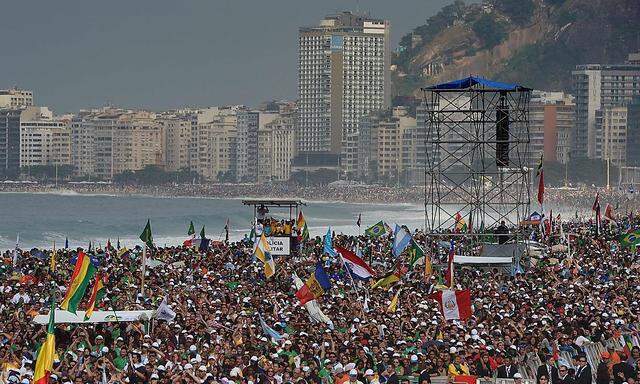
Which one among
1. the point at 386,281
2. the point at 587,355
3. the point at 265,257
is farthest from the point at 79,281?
the point at 265,257

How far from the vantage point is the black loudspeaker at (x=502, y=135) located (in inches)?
1672

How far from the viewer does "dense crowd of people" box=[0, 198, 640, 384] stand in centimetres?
2094

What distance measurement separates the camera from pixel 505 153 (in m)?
42.9

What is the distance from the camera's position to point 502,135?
43219mm

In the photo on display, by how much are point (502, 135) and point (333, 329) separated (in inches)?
728

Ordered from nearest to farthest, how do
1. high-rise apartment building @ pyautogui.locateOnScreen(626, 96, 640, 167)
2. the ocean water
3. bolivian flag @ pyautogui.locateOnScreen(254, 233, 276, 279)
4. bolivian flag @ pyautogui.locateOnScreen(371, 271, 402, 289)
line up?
bolivian flag @ pyautogui.locateOnScreen(371, 271, 402, 289)
bolivian flag @ pyautogui.locateOnScreen(254, 233, 276, 279)
the ocean water
high-rise apartment building @ pyautogui.locateOnScreen(626, 96, 640, 167)

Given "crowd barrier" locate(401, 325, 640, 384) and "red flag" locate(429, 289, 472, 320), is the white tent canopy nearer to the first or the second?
"red flag" locate(429, 289, 472, 320)

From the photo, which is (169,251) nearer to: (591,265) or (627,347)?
(591,265)

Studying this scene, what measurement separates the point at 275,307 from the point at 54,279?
6.71 m

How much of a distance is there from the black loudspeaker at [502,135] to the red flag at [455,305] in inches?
653

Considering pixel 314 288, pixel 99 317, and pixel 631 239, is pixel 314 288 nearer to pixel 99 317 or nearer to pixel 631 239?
pixel 99 317

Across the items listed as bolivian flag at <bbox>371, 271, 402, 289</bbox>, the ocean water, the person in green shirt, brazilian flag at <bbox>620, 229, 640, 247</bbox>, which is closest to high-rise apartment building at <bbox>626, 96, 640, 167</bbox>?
the ocean water

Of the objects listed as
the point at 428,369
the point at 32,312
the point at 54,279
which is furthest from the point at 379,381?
the point at 54,279

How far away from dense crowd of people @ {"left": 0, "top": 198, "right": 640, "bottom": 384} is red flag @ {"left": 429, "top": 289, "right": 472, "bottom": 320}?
0.48 ft
